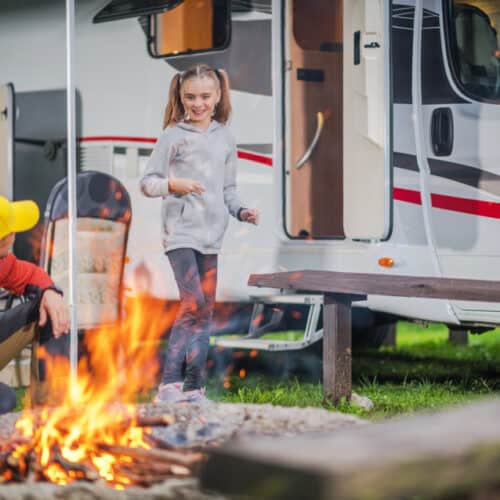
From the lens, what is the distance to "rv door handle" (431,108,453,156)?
5.65 m

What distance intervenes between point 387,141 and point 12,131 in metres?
2.51

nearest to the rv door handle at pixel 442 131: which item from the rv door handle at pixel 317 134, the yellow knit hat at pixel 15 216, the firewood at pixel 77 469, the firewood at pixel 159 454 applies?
the rv door handle at pixel 317 134

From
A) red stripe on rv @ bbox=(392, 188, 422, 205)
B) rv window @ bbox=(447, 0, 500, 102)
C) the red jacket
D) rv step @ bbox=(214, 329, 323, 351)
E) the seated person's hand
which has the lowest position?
rv step @ bbox=(214, 329, 323, 351)

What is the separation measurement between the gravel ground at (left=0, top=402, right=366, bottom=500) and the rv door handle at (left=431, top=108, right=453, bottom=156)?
2334mm

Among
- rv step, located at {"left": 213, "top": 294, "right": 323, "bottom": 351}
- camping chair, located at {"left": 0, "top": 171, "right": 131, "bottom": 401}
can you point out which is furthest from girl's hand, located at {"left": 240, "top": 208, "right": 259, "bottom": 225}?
camping chair, located at {"left": 0, "top": 171, "right": 131, "bottom": 401}

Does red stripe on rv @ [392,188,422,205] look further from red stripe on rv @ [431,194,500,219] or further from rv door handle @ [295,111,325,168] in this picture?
rv door handle @ [295,111,325,168]

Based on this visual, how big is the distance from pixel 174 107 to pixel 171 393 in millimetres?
1585

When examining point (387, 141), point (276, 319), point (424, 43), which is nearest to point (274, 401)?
point (276, 319)

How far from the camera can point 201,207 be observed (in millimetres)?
5742

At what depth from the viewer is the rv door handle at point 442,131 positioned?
5.65 meters

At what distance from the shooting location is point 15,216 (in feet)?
15.7

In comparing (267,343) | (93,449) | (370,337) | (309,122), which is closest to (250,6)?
(309,122)

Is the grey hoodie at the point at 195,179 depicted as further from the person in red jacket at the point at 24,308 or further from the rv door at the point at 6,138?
the rv door at the point at 6,138

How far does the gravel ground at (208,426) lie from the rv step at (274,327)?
1.79m
